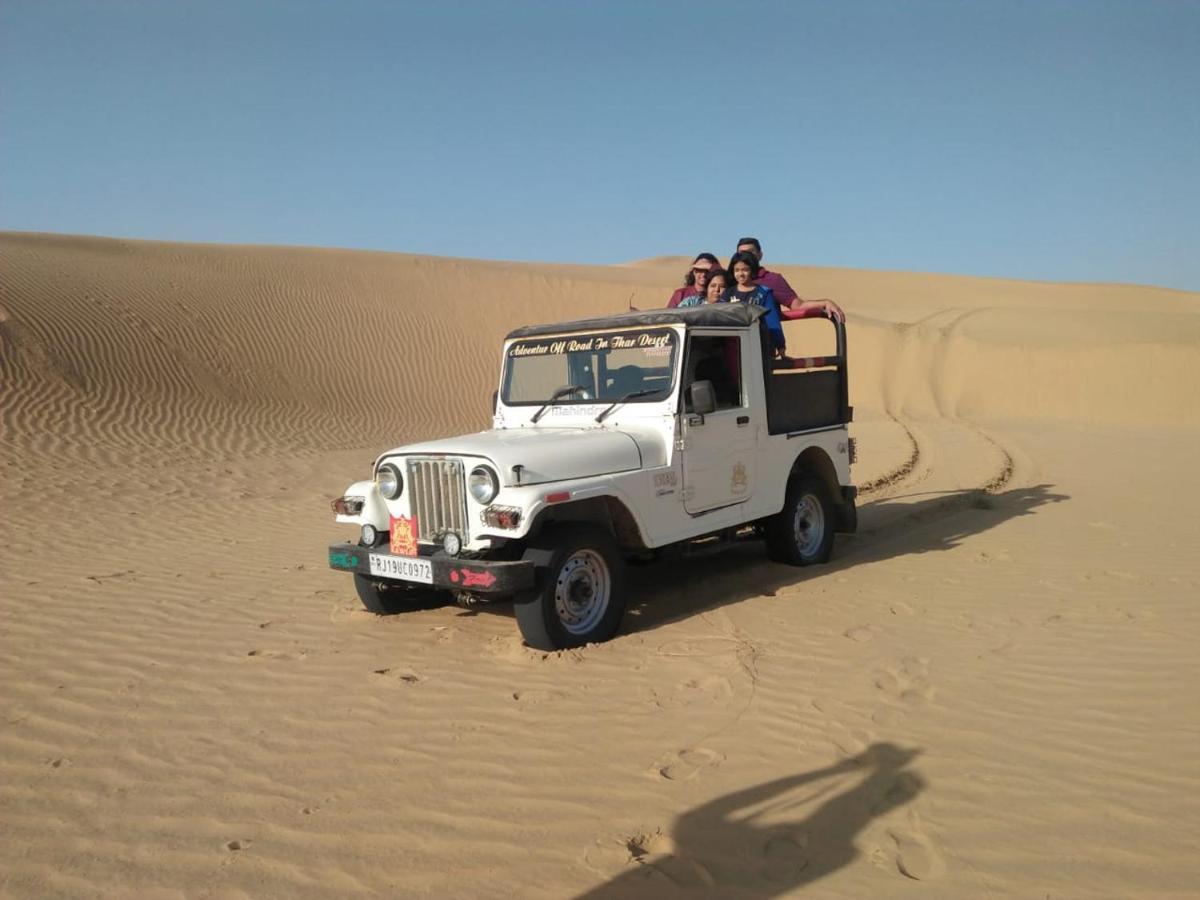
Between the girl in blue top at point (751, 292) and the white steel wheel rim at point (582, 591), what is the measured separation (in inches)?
108

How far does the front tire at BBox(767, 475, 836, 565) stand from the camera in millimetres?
7156

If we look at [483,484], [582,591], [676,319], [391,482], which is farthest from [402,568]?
[676,319]

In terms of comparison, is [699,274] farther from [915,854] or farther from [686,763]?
[915,854]

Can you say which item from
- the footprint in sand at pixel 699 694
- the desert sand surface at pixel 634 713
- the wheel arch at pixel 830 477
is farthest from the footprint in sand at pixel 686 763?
the wheel arch at pixel 830 477

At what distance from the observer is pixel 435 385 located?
80.5 ft

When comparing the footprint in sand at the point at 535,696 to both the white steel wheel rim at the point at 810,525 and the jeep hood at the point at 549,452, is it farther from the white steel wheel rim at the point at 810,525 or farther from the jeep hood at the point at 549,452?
the white steel wheel rim at the point at 810,525

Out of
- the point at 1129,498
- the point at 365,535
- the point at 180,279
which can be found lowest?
the point at 1129,498

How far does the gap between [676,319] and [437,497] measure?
1.97 metres

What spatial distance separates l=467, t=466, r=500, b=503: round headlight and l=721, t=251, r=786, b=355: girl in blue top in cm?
305

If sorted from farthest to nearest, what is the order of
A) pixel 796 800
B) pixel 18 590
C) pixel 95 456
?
pixel 95 456 < pixel 18 590 < pixel 796 800

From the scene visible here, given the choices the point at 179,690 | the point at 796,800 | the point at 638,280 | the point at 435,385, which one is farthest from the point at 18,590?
the point at 638,280

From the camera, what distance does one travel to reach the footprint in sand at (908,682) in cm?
454

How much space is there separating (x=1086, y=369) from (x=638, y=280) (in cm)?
2471

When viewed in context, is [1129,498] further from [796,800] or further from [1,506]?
[1,506]
